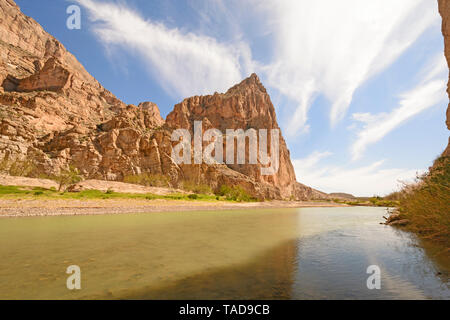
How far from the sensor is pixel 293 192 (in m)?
143

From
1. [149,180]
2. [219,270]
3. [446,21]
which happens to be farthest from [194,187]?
[219,270]

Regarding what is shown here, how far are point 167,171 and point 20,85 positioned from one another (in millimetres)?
84746

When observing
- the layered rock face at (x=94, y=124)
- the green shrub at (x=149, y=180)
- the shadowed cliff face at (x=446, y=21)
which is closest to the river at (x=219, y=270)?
the shadowed cliff face at (x=446, y=21)

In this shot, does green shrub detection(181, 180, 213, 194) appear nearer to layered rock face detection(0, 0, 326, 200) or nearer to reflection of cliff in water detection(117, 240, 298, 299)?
layered rock face detection(0, 0, 326, 200)

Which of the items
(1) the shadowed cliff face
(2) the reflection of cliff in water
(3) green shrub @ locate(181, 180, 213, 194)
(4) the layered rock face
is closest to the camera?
(2) the reflection of cliff in water

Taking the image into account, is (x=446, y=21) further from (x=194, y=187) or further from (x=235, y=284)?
(x=194, y=187)

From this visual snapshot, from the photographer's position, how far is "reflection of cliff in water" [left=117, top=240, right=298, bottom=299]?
4.73m

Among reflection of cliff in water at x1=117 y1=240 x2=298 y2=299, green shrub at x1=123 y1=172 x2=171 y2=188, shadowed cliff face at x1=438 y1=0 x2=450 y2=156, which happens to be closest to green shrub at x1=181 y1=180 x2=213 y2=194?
green shrub at x1=123 y1=172 x2=171 y2=188

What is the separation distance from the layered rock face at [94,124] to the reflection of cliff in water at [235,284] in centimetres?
8392

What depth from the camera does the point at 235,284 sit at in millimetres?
5391

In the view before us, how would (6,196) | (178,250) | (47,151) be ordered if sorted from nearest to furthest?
(178,250) < (6,196) < (47,151)

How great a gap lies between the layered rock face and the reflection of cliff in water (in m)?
83.9
